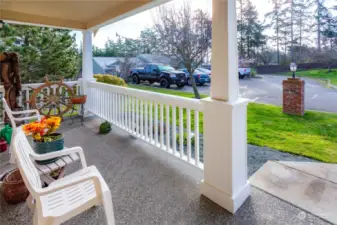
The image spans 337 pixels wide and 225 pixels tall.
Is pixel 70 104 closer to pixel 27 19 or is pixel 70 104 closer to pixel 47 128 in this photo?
pixel 27 19

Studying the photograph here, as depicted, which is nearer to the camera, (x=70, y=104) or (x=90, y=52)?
(x=70, y=104)

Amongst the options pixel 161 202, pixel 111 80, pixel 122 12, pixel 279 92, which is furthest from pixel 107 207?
pixel 111 80

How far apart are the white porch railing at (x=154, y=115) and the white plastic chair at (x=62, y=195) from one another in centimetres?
128

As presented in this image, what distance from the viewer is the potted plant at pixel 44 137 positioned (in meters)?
1.96

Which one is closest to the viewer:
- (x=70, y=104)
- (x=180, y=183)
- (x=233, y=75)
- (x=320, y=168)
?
(x=233, y=75)

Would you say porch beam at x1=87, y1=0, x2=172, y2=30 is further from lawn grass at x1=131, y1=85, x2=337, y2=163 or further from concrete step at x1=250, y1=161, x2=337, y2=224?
concrete step at x1=250, y1=161, x2=337, y2=224

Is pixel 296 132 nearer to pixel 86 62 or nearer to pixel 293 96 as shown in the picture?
pixel 293 96

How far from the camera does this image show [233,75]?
1.92 m

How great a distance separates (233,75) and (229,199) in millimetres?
1076

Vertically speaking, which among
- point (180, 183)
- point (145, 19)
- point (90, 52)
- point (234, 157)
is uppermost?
point (145, 19)

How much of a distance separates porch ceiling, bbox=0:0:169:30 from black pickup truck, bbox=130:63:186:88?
98 cm

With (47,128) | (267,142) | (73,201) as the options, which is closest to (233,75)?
(73,201)

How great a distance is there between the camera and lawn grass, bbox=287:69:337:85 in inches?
91.6

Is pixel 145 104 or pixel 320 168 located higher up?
pixel 145 104
